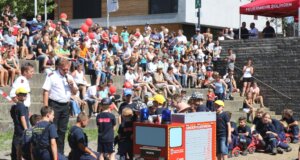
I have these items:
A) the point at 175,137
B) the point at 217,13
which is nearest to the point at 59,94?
the point at 175,137

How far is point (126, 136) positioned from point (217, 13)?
24.2 meters

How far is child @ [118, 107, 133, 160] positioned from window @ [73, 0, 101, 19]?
991 inches

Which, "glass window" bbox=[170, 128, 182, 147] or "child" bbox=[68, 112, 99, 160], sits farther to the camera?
"child" bbox=[68, 112, 99, 160]

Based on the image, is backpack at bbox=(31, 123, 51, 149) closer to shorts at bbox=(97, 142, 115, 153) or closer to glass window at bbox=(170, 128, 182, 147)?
glass window at bbox=(170, 128, 182, 147)

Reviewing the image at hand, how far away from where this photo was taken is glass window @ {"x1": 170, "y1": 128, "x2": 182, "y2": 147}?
8.27 meters

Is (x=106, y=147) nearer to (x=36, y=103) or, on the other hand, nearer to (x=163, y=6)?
(x=36, y=103)

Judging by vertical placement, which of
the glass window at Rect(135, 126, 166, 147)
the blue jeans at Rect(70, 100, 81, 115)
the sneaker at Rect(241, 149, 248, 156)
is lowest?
the sneaker at Rect(241, 149, 248, 156)

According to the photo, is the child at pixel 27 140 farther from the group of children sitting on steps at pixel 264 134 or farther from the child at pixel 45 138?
the group of children sitting on steps at pixel 264 134

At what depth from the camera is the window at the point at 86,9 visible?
117 feet

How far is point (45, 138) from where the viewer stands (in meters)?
8.70

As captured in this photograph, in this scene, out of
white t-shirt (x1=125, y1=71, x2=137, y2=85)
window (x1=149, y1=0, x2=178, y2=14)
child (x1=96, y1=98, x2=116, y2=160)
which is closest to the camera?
child (x1=96, y1=98, x2=116, y2=160)

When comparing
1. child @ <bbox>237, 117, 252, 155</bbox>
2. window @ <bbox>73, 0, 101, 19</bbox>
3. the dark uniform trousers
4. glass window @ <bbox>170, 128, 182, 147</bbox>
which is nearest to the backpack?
the dark uniform trousers

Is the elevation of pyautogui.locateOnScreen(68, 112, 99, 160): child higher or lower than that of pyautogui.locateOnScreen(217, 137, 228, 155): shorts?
higher

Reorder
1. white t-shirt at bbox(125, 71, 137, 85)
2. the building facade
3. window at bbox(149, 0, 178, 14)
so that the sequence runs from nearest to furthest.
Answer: white t-shirt at bbox(125, 71, 137, 85) < the building facade < window at bbox(149, 0, 178, 14)
